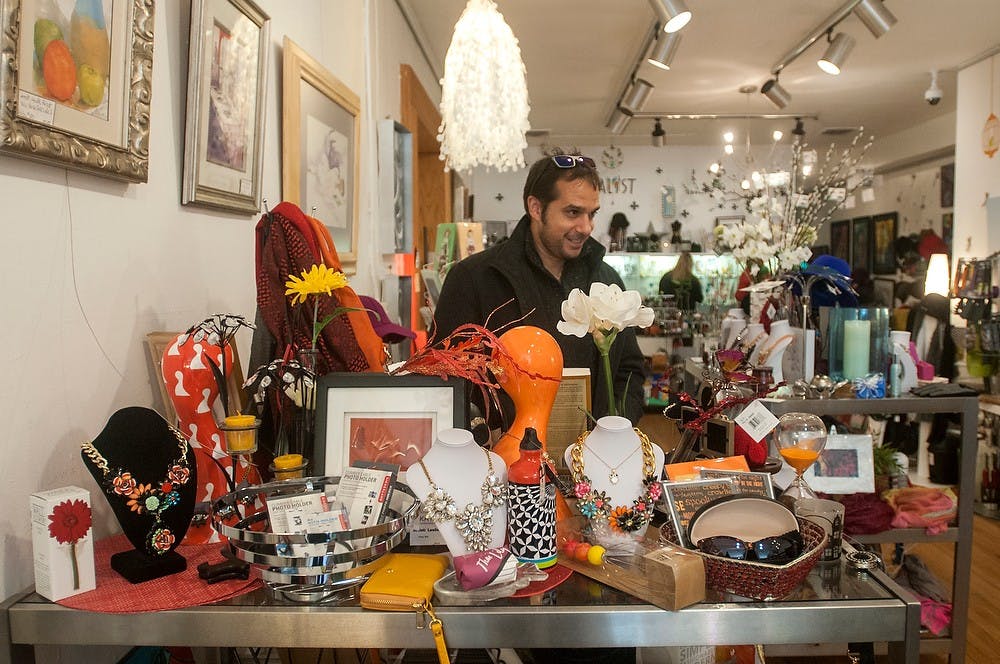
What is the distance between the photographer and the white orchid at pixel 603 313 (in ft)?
4.60

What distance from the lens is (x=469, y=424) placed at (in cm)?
139

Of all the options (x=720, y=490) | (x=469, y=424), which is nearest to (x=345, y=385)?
(x=469, y=424)

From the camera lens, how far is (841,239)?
456 inches

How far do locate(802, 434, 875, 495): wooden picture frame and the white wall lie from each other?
2099 mm

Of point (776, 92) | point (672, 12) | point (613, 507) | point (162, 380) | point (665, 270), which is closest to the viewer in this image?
point (613, 507)

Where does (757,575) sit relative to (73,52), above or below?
below

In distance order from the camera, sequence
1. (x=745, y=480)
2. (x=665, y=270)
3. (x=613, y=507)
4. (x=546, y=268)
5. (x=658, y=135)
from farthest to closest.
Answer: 1. (x=665, y=270)
2. (x=658, y=135)
3. (x=546, y=268)
4. (x=745, y=480)
5. (x=613, y=507)

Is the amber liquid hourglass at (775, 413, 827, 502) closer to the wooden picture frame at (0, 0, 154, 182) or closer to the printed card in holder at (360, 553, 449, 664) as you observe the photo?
the printed card in holder at (360, 553, 449, 664)

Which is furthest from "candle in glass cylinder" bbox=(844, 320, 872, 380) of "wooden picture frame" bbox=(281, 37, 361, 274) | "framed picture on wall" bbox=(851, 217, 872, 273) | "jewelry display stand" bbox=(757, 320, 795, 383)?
"framed picture on wall" bbox=(851, 217, 872, 273)

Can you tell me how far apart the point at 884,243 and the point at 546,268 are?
9.13m

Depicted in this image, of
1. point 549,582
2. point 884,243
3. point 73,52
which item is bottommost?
point 549,582

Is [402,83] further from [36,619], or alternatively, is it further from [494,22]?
[36,619]

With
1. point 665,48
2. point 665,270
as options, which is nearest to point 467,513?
point 665,48

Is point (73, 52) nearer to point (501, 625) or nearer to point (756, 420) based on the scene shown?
point (501, 625)
